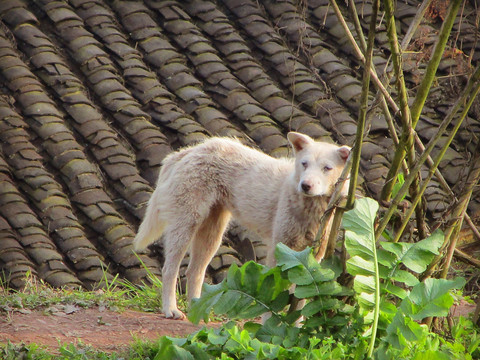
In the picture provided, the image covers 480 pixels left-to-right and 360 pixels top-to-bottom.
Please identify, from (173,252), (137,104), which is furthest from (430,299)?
(137,104)

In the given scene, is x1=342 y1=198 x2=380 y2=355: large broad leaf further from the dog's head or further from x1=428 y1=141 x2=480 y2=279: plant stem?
the dog's head

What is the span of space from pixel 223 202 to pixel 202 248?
0.33 m

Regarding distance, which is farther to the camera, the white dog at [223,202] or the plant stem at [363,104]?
the white dog at [223,202]

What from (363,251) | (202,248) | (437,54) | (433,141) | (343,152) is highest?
(437,54)

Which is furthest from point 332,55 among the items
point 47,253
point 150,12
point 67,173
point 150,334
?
point 150,334

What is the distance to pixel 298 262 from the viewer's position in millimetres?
3242

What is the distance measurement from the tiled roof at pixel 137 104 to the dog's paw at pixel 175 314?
97 cm

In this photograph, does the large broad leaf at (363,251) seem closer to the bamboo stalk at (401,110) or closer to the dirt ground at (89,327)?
the bamboo stalk at (401,110)

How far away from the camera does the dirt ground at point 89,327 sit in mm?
3879

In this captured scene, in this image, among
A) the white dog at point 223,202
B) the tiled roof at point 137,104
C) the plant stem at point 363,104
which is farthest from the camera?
the tiled roof at point 137,104

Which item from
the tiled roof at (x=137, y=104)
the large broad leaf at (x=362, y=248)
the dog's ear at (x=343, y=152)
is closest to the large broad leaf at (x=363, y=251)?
the large broad leaf at (x=362, y=248)

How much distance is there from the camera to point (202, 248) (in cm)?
505

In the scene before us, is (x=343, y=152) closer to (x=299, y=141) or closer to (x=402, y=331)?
(x=299, y=141)

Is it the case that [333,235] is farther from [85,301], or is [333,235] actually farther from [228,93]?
[228,93]
